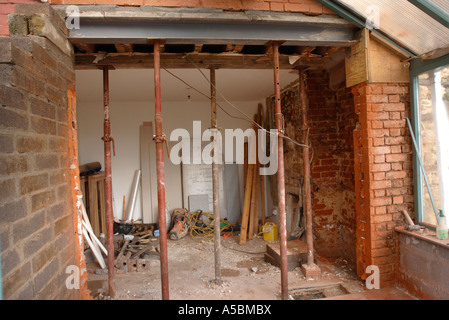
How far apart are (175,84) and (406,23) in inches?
137

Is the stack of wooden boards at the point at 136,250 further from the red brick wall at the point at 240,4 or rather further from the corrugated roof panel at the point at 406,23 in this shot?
the corrugated roof panel at the point at 406,23

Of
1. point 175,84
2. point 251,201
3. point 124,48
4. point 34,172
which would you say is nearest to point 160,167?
point 34,172

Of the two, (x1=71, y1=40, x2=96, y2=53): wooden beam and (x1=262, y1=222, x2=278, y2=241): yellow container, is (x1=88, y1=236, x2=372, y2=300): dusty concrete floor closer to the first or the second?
(x1=262, y1=222, x2=278, y2=241): yellow container

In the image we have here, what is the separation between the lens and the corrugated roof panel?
8.87 feet

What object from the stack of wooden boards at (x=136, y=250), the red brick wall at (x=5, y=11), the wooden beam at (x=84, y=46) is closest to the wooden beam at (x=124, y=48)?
the wooden beam at (x=84, y=46)

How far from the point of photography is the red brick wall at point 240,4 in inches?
102

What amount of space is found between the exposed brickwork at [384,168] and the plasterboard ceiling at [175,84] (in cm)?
166

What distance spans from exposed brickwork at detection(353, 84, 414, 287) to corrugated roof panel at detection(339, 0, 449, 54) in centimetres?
47

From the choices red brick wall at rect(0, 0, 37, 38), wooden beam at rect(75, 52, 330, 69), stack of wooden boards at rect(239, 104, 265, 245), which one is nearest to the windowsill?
wooden beam at rect(75, 52, 330, 69)

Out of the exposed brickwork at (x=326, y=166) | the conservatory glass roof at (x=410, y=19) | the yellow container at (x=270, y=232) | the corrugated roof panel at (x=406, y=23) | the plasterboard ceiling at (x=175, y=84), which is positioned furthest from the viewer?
the yellow container at (x=270, y=232)

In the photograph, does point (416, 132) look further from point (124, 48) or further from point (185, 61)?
point (124, 48)
